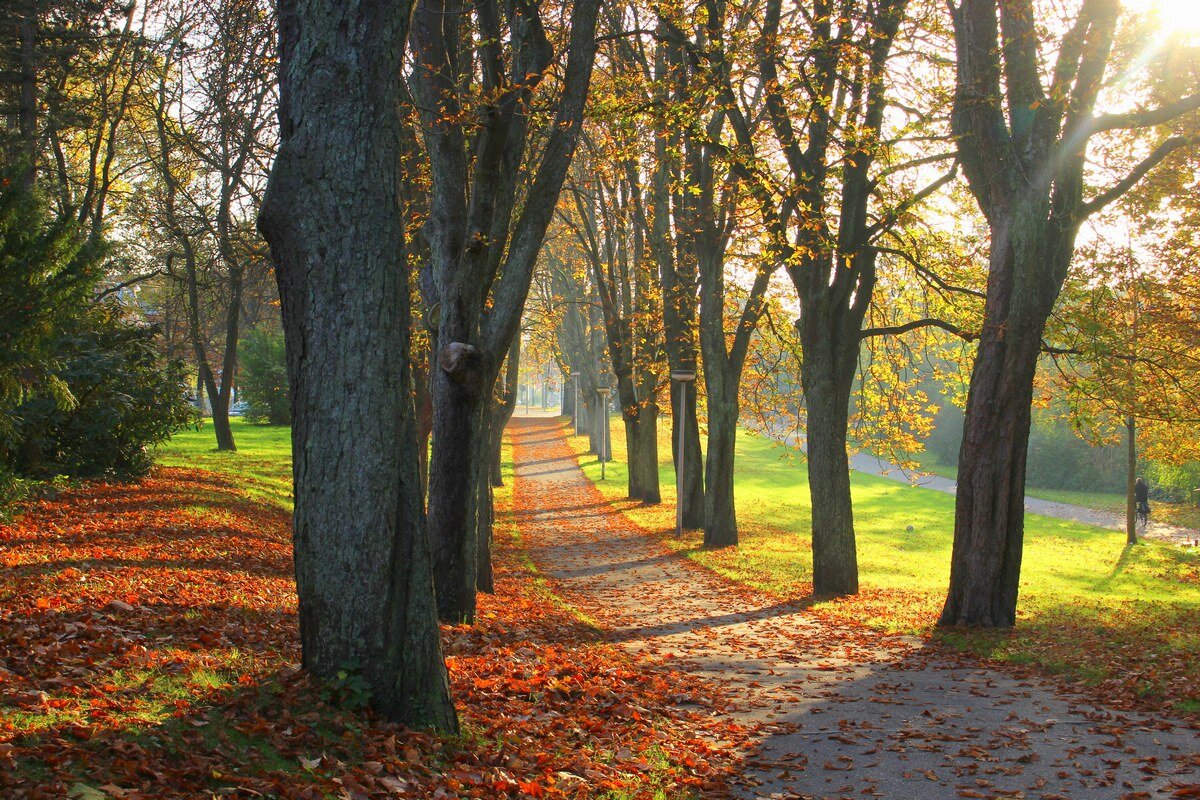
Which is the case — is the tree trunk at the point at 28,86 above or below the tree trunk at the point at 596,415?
above

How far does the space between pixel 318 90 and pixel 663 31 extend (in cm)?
1407

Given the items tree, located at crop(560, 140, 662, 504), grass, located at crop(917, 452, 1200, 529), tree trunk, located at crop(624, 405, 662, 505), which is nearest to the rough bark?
tree, located at crop(560, 140, 662, 504)

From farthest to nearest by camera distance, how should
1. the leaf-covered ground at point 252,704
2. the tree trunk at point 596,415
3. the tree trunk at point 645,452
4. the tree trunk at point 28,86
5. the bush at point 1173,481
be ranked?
the tree trunk at point 596,415, the bush at point 1173,481, the tree trunk at point 645,452, the tree trunk at point 28,86, the leaf-covered ground at point 252,704

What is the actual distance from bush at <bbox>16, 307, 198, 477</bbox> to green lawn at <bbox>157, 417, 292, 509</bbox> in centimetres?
180

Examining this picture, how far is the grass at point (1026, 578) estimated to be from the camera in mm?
9859

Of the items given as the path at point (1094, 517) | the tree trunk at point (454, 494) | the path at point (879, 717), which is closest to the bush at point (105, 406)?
the tree trunk at point (454, 494)

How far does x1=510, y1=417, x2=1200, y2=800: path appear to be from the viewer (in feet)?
19.8

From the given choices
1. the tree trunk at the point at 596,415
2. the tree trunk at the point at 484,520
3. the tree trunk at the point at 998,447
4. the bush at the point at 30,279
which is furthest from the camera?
the tree trunk at the point at 596,415

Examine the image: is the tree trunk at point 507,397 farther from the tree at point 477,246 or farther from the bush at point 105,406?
the tree at point 477,246

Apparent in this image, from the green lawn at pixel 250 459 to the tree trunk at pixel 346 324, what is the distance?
14935 millimetres

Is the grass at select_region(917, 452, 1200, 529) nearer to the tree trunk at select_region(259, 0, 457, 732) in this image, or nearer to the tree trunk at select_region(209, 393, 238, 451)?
the tree trunk at select_region(209, 393, 238, 451)

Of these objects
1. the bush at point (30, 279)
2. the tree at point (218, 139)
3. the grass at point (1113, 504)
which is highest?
the tree at point (218, 139)

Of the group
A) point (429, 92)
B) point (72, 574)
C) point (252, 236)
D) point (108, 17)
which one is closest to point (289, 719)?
point (72, 574)

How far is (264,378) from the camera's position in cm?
4712
